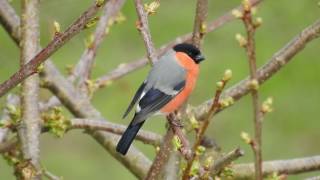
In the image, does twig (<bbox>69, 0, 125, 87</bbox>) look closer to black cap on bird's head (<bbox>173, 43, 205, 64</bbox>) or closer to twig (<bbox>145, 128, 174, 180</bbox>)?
black cap on bird's head (<bbox>173, 43, 205, 64</bbox>)

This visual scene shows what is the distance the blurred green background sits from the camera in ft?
27.4

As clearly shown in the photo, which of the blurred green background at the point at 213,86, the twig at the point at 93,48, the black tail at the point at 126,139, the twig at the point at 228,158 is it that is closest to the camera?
the twig at the point at 228,158

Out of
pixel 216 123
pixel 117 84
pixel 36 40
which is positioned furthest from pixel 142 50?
Result: pixel 36 40

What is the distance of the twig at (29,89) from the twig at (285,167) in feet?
3.29

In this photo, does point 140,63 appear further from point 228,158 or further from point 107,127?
point 228,158

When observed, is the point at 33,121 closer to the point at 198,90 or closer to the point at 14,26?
the point at 14,26

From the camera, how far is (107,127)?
393cm

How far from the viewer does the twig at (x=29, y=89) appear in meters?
3.20

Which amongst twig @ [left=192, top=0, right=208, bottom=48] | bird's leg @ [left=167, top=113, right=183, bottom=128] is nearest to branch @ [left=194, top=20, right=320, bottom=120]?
bird's leg @ [left=167, top=113, right=183, bottom=128]

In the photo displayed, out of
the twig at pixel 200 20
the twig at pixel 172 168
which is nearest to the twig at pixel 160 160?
the twig at pixel 172 168

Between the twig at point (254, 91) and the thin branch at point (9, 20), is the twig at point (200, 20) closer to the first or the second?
the twig at point (254, 91)

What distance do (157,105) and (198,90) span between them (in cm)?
481

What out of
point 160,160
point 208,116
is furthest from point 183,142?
point 208,116

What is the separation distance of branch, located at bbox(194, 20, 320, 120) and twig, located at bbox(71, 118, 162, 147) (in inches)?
18.3
